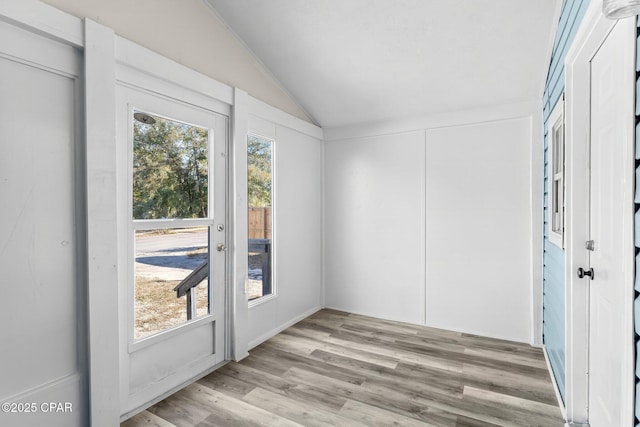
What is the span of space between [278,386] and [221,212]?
135 cm

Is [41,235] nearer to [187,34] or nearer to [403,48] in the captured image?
[187,34]

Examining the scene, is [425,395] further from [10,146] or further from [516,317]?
[10,146]

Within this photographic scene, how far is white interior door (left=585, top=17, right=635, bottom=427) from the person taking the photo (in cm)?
103

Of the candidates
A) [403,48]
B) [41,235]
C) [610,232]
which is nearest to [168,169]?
[41,235]

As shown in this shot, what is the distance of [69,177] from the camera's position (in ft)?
5.62

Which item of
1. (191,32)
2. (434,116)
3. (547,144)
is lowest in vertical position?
(547,144)

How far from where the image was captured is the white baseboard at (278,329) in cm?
297

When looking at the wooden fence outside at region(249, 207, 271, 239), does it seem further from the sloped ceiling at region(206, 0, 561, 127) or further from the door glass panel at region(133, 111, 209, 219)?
the sloped ceiling at region(206, 0, 561, 127)

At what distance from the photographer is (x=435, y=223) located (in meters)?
3.37

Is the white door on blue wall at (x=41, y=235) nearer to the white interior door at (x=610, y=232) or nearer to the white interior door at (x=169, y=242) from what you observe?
the white interior door at (x=169, y=242)

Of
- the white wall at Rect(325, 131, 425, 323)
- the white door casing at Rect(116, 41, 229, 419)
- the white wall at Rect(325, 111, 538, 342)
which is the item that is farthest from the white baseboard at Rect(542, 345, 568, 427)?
the white door casing at Rect(116, 41, 229, 419)

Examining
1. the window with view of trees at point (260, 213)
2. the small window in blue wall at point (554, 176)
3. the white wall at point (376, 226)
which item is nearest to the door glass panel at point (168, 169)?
the window with view of trees at point (260, 213)

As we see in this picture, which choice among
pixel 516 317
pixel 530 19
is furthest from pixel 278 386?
pixel 530 19

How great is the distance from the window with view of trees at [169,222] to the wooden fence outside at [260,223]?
53 centimetres
